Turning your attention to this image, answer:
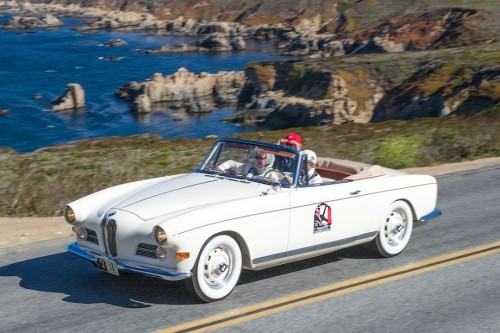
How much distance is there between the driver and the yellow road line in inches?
64.3

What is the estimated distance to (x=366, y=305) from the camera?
26.1 ft

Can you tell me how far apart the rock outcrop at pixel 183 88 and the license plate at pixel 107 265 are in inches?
3237

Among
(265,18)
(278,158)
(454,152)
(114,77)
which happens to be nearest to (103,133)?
(114,77)

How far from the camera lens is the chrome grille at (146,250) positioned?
7758 millimetres

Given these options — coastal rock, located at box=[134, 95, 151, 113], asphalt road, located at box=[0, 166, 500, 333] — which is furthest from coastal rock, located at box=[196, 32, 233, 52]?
asphalt road, located at box=[0, 166, 500, 333]

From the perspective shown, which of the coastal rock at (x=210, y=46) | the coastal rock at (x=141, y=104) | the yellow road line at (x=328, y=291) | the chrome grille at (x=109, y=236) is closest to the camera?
the yellow road line at (x=328, y=291)

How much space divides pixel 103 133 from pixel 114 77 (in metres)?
33.0

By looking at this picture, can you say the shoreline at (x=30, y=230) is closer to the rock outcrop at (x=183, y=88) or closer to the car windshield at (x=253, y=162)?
the car windshield at (x=253, y=162)

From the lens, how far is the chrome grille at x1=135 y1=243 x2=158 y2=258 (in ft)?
25.5

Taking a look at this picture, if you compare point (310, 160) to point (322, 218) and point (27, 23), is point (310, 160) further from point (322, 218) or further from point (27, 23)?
point (27, 23)

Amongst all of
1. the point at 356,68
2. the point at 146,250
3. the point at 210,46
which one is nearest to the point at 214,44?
the point at 210,46

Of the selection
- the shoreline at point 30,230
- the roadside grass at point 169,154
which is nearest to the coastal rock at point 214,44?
the roadside grass at point 169,154

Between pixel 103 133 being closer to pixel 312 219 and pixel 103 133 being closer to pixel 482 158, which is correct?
pixel 482 158

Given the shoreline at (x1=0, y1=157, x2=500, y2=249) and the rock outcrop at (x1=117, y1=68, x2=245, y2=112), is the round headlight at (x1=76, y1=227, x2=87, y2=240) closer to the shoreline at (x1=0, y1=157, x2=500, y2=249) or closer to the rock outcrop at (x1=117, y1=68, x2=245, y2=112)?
the shoreline at (x1=0, y1=157, x2=500, y2=249)
